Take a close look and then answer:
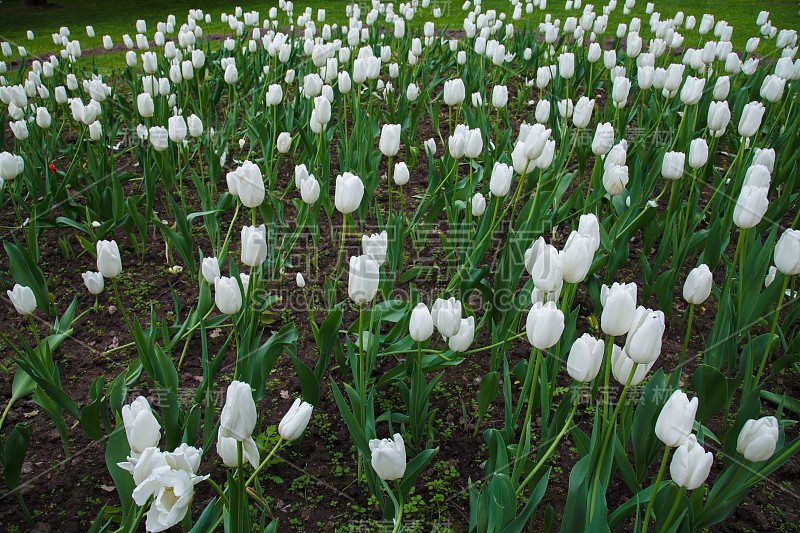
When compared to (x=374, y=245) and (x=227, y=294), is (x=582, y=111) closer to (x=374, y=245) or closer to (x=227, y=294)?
(x=374, y=245)

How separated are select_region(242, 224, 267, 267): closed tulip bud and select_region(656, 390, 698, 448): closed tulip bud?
3.78ft

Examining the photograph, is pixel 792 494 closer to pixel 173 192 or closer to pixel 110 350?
pixel 110 350

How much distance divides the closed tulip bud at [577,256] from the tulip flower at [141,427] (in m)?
0.98

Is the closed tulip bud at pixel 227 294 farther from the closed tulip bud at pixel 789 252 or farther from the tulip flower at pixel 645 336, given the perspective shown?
the closed tulip bud at pixel 789 252

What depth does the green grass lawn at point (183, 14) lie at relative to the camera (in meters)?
8.17

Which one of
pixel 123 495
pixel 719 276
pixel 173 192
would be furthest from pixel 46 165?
pixel 719 276

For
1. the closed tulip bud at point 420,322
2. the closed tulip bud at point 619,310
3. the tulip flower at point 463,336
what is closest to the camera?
the closed tulip bud at point 619,310

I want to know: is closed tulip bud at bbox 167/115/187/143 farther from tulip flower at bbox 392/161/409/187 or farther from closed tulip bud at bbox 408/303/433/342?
closed tulip bud at bbox 408/303/433/342

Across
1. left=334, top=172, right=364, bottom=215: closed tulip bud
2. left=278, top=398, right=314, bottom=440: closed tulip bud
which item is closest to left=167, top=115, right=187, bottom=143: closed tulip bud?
left=334, top=172, right=364, bottom=215: closed tulip bud

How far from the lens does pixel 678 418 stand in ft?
3.93

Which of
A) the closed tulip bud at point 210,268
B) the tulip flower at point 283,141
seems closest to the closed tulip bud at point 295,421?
the closed tulip bud at point 210,268

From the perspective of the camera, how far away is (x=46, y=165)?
3.29 meters

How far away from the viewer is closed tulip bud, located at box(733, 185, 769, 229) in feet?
6.00

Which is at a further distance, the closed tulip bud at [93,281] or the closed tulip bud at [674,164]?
the closed tulip bud at [674,164]
